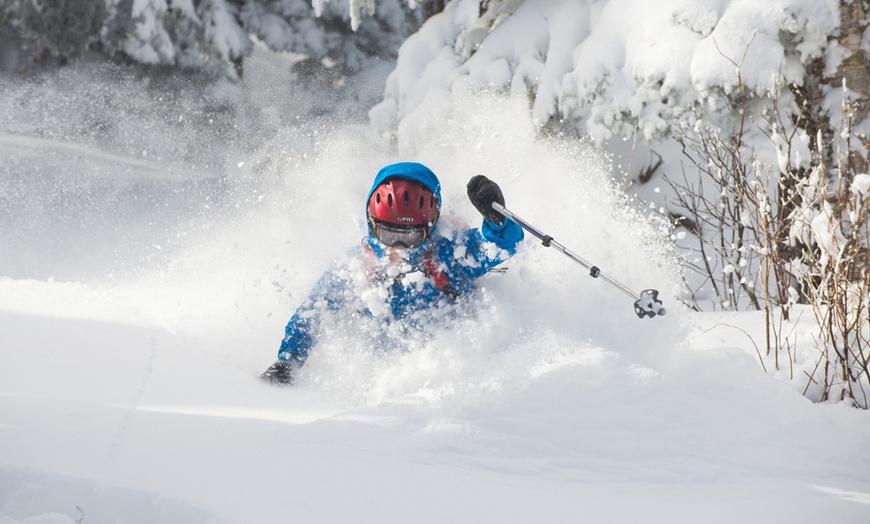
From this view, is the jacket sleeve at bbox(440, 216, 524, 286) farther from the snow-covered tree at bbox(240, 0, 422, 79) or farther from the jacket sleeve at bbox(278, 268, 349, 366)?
the snow-covered tree at bbox(240, 0, 422, 79)

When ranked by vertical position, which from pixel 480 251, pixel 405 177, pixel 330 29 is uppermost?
pixel 330 29

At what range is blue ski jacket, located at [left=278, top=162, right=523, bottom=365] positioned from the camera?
154 inches

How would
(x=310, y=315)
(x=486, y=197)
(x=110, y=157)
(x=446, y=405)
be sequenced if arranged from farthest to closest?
(x=110, y=157)
(x=310, y=315)
(x=486, y=197)
(x=446, y=405)

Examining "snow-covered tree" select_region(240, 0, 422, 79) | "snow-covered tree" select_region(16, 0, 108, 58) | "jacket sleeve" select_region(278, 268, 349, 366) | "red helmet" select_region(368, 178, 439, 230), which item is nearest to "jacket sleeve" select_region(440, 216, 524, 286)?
"red helmet" select_region(368, 178, 439, 230)

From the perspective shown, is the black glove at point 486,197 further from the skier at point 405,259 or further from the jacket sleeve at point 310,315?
the jacket sleeve at point 310,315

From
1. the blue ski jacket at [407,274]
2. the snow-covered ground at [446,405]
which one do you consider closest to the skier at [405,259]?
the blue ski jacket at [407,274]

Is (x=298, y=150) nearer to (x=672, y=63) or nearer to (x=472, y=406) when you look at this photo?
(x=672, y=63)

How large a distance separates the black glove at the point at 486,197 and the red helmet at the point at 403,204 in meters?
0.27

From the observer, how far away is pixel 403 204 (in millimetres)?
3807

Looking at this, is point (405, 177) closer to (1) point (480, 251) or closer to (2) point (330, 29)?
(1) point (480, 251)

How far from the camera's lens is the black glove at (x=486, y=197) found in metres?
3.71

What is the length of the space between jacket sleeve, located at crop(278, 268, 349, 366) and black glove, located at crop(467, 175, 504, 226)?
0.92 m

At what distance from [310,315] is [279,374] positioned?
1.45ft

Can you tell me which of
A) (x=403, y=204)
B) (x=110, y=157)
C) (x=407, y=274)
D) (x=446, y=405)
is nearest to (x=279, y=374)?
(x=407, y=274)
